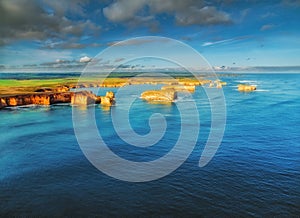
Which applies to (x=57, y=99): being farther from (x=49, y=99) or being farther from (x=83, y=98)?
(x=83, y=98)

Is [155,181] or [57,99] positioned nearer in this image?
[155,181]

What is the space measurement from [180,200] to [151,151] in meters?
13.1

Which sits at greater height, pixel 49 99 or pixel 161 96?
pixel 161 96

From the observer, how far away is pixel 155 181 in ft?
85.0

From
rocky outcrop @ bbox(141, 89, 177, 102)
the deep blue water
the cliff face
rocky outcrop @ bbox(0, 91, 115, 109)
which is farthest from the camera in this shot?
rocky outcrop @ bbox(141, 89, 177, 102)

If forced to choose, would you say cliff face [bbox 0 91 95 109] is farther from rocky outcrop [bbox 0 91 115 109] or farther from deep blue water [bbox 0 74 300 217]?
deep blue water [bbox 0 74 300 217]

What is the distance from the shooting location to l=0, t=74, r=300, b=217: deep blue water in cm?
2089

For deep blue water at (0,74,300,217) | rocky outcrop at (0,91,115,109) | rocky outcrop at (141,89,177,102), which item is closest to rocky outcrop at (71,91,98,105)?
rocky outcrop at (0,91,115,109)

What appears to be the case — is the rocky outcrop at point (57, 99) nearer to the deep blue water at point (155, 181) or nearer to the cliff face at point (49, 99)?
the cliff face at point (49, 99)

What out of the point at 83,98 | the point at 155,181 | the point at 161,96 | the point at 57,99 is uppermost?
the point at 161,96

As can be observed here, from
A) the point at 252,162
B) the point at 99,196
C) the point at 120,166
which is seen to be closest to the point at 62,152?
the point at 120,166

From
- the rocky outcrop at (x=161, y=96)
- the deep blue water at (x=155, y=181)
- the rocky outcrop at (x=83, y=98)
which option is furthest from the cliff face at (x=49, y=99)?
the deep blue water at (x=155, y=181)

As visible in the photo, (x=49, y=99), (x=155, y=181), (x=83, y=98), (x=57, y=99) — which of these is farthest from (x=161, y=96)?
(x=155, y=181)

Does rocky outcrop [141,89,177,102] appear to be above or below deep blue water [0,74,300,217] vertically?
above
